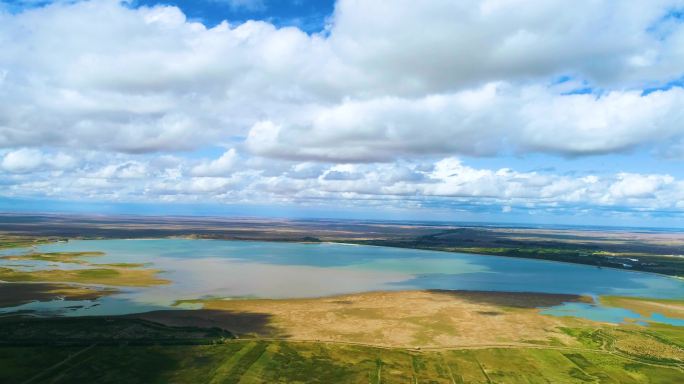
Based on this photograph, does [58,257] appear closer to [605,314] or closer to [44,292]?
[44,292]

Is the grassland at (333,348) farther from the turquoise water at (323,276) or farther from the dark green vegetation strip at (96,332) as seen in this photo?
the turquoise water at (323,276)

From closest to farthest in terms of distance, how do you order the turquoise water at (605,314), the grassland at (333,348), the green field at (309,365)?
the green field at (309,365) → the grassland at (333,348) → the turquoise water at (605,314)

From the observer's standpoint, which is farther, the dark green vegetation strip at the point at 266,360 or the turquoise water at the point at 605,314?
the turquoise water at the point at 605,314

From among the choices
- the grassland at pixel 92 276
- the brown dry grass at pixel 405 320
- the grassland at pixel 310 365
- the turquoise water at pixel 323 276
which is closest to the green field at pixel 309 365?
the grassland at pixel 310 365

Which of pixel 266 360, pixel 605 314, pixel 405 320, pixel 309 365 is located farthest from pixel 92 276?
pixel 605 314

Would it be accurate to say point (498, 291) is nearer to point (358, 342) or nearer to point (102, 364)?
point (358, 342)

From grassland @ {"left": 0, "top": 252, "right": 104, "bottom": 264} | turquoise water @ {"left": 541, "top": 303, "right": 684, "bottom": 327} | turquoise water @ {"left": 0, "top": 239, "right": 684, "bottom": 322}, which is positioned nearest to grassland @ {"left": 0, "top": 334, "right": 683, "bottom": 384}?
turquoise water @ {"left": 0, "top": 239, "right": 684, "bottom": 322}

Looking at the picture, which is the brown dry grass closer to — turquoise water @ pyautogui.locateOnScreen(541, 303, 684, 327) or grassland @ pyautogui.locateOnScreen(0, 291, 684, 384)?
grassland @ pyautogui.locateOnScreen(0, 291, 684, 384)

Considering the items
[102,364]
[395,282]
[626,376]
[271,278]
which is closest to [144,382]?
[102,364]
